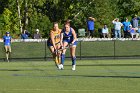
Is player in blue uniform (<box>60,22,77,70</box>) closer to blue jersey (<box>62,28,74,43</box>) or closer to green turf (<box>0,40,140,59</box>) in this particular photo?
blue jersey (<box>62,28,74,43</box>)

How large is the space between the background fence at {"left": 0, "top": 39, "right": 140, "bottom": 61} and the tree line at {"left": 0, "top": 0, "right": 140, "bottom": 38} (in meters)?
22.8

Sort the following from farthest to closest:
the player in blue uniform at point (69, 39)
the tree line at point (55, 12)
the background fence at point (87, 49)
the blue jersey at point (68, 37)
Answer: the tree line at point (55, 12) → the background fence at point (87, 49) → the blue jersey at point (68, 37) → the player in blue uniform at point (69, 39)

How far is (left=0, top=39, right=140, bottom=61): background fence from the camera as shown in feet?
107

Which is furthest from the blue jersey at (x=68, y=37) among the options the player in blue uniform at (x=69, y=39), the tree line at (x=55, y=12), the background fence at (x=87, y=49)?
the tree line at (x=55, y=12)

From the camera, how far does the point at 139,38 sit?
3303 cm

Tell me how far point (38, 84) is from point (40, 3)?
46.1m

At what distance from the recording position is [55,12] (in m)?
64.8

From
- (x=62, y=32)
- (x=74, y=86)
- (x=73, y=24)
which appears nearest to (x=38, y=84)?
(x=74, y=86)

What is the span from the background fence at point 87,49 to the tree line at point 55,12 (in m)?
22.8

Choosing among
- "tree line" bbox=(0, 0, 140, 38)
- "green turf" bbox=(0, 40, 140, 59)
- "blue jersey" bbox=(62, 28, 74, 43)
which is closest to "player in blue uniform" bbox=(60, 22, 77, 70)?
"blue jersey" bbox=(62, 28, 74, 43)

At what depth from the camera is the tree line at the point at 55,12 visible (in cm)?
5925

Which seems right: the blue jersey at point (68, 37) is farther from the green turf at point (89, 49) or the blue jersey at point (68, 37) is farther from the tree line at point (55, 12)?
the tree line at point (55, 12)

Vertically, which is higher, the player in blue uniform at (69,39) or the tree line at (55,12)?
the tree line at (55,12)

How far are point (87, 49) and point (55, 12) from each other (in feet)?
106
